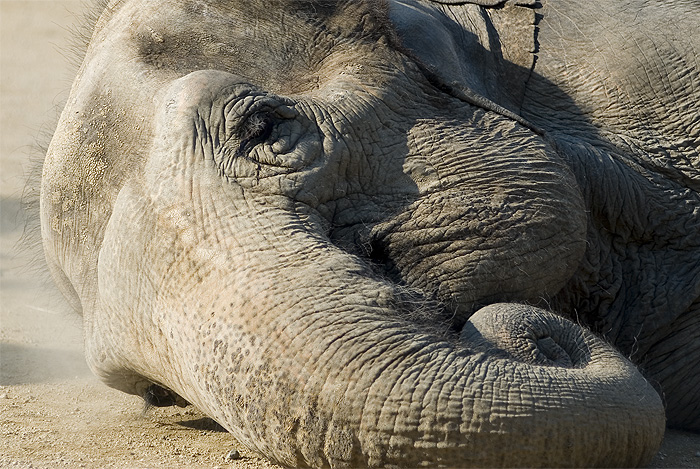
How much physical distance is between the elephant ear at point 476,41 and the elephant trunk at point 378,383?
937mm

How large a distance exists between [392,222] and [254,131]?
0.45m

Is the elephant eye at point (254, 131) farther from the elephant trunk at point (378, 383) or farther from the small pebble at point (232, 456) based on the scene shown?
the small pebble at point (232, 456)

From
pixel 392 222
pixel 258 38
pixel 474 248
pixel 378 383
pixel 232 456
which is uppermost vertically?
pixel 258 38

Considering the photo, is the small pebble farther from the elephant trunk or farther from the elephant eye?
the elephant eye

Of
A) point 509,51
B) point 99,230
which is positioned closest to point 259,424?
point 99,230

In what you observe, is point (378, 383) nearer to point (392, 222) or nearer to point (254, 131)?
point (392, 222)

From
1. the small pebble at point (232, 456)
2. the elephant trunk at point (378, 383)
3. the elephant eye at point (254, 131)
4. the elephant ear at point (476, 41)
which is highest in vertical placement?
the elephant ear at point (476, 41)

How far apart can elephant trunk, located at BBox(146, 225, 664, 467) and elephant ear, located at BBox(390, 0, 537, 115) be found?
94 centimetres

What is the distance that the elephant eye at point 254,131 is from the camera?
9.14 feet

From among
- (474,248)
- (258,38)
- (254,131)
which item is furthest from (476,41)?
(254,131)

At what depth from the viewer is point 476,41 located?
11.9 ft

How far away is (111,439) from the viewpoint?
3.33 meters

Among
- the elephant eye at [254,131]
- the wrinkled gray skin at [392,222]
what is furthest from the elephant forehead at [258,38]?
the elephant eye at [254,131]

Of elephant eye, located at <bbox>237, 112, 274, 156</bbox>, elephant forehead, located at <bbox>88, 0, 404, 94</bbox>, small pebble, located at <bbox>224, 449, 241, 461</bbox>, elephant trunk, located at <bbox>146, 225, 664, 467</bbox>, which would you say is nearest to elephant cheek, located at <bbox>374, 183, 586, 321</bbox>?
elephant trunk, located at <bbox>146, 225, 664, 467</bbox>
